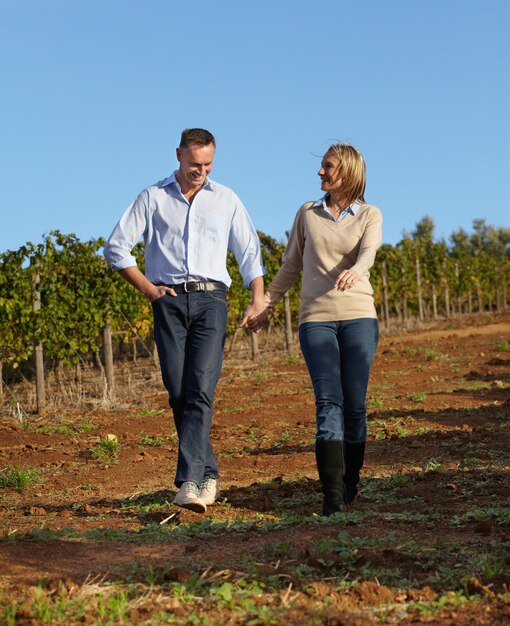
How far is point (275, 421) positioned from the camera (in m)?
8.71

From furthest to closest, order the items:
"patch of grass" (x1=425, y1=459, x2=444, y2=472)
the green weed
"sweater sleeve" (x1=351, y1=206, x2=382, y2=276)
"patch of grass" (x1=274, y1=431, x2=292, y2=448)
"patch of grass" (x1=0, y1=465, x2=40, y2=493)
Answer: the green weed, "patch of grass" (x1=274, y1=431, x2=292, y2=448), "patch of grass" (x1=0, y1=465, x2=40, y2=493), "patch of grass" (x1=425, y1=459, x2=444, y2=472), "sweater sleeve" (x1=351, y1=206, x2=382, y2=276)

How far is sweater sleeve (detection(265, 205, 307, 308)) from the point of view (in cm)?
465

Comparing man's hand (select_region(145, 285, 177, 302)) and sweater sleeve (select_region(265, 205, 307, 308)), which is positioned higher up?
sweater sleeve (select_region(265, 205, 307, 308))

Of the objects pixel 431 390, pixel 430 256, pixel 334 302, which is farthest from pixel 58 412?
pixel 430 256

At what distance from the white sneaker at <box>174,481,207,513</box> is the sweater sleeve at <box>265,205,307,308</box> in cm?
105

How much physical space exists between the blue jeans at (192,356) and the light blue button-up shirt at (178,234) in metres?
0.13

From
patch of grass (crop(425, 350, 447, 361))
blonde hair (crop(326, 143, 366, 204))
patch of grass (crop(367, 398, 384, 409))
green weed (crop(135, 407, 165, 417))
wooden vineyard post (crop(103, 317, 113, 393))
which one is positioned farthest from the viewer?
patch of grass (crop(425, 350, 447, 361))

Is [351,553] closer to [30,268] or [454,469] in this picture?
[454,469]

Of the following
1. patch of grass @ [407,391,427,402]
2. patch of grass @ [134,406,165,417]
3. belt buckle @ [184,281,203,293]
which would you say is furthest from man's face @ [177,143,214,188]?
patch of grass @ [407,391,427,402]

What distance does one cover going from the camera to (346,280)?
4.23 meters

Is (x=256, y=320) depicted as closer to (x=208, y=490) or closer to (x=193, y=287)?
(x=193, y=287)

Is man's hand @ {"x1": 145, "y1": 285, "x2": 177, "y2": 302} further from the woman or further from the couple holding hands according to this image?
the woman

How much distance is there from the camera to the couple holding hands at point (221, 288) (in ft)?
14.5

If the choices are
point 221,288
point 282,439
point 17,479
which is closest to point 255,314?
point 221,288
